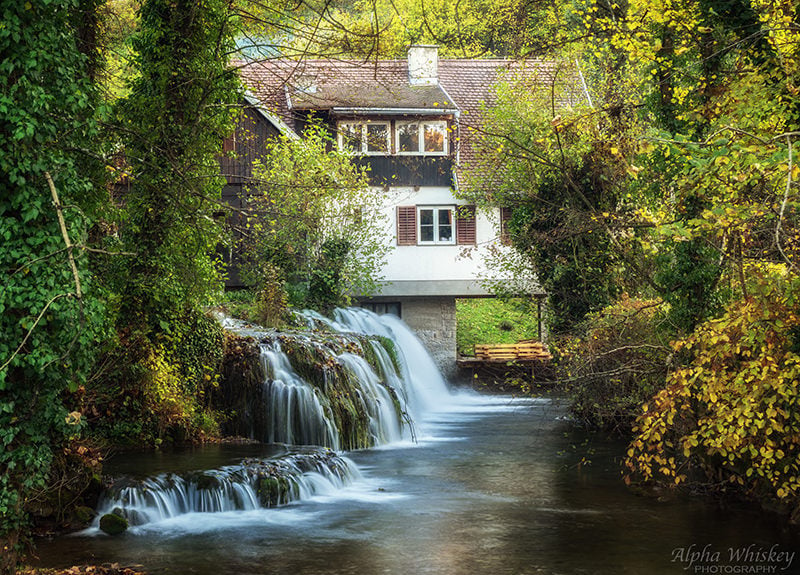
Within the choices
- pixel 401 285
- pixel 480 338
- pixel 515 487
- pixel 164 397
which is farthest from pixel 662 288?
pixel 480 338

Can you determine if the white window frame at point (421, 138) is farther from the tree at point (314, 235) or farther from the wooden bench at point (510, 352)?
the wooden bench at point (510, 352)

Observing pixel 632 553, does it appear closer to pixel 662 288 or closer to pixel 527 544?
pixel 527 544

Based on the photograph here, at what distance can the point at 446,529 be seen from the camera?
1270cm

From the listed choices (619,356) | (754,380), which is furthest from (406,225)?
(754,380)

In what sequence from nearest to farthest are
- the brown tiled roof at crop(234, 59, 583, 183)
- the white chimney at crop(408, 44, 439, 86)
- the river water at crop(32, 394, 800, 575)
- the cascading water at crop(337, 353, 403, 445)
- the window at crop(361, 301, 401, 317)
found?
the river water at crop(32, 394, 800, 575)
the cascading water at crop(337, 353, 403, 445)
the brown tiled roof at crop(234, 59, 583, 183)
the window at crop(361, 301, 401, 317)
the white chimney at crop(408, 44, 439, 86)

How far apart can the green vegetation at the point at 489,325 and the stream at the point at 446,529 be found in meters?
19.2

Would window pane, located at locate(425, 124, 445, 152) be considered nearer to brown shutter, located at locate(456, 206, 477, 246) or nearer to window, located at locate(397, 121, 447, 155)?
window, located at locate(397, 121, 447, 155)

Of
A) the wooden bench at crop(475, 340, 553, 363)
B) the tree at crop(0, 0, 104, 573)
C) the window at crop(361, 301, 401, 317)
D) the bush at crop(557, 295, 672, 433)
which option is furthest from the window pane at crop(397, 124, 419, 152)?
the tree at crop(0, 0, 104, 573)

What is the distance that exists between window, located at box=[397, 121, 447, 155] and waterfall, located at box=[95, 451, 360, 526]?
2024 centimetres

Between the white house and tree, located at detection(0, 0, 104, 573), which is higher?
the white house

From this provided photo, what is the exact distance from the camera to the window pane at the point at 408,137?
34.2 meters

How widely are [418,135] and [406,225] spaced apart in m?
3.30

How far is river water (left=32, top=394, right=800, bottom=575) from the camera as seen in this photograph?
10.9 m

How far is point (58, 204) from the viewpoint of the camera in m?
8.66
